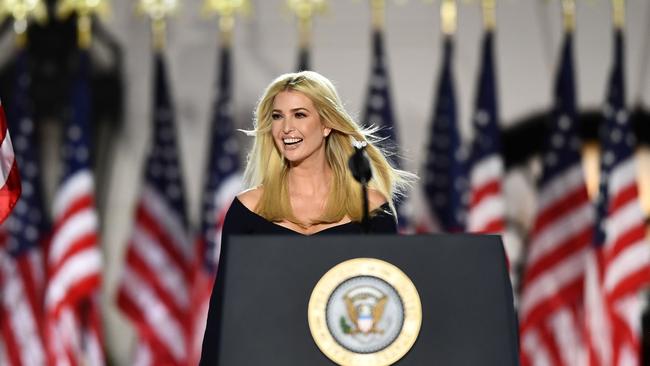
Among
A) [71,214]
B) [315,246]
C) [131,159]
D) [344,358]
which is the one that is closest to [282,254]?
[315,246]

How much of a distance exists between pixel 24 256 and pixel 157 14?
7.56 feet

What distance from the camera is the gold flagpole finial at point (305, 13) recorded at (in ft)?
30.2

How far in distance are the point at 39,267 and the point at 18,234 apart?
307 mm

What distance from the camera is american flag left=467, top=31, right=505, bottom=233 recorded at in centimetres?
845

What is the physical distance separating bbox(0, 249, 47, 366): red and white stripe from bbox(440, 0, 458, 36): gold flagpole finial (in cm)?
376

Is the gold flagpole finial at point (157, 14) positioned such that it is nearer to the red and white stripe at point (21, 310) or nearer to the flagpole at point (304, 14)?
the flagpole at point (304, 14)

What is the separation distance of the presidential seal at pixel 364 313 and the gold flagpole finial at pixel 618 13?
6.99 metres

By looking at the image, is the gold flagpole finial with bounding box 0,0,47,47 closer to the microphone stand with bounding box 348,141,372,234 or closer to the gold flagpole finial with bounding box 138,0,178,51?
the gold flagpole finial with bounding box 138,0,178,51

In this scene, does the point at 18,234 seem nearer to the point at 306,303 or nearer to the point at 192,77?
the point at 192,77

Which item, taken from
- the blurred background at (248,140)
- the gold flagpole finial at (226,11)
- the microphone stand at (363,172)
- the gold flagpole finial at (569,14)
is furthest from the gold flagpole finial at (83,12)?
the microphone stand at (363,172)

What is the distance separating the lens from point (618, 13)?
9.07 m

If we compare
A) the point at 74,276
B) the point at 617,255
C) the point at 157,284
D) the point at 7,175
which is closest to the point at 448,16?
the point at 617,255

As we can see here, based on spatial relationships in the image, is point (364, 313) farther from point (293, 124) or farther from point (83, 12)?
point (83, 12)

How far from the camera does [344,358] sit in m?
2.36
